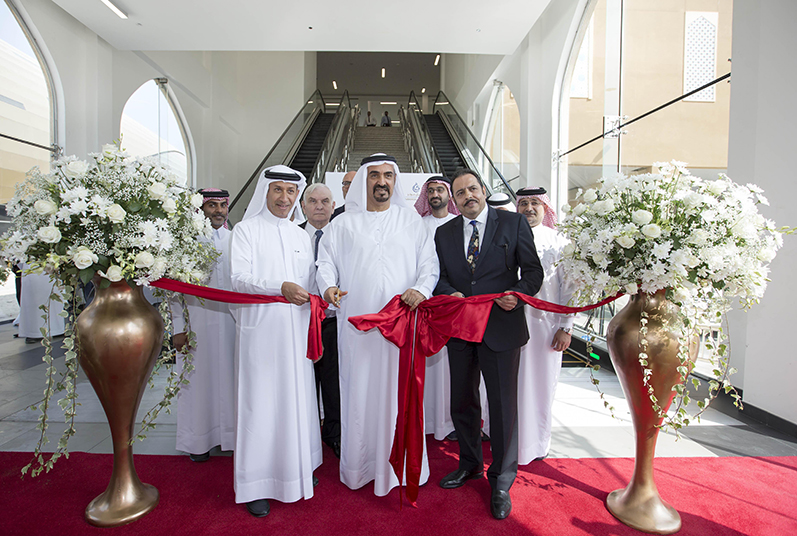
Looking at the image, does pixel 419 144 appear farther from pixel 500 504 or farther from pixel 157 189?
pixel 500 504

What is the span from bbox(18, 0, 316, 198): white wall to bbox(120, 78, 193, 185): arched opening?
281mm

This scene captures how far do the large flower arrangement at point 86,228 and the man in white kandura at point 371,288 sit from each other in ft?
3.00

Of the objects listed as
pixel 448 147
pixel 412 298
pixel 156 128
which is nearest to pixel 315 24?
pixel 448 147

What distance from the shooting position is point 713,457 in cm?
306

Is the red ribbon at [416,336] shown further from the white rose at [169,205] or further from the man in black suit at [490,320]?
the white rose at [169,205]

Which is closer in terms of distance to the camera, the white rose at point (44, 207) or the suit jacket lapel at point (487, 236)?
the white rose at point (44, 207)

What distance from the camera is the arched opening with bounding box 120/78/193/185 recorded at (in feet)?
30.1

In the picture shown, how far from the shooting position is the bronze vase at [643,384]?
220 centimetres

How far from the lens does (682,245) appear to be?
81.5 inches

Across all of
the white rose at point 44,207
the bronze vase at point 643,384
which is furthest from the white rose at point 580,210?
the white rose at point 44,207

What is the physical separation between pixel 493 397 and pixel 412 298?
0.72m

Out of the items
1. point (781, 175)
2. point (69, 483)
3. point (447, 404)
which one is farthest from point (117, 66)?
point (781, 175)

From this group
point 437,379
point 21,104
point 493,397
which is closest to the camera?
point 493,397

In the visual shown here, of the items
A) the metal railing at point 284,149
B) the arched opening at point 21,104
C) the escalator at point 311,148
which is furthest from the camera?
the escalator at point 311,148
